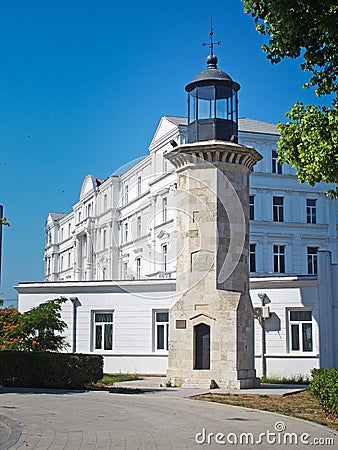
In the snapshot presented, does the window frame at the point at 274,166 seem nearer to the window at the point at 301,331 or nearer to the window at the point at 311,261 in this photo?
the window at the point at 311,261

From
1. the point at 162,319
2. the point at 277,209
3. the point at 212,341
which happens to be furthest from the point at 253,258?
the point at 212,341

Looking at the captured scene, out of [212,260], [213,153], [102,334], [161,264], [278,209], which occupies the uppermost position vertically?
[278,209]

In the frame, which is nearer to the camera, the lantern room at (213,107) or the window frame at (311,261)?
the lantern room at (213,107)

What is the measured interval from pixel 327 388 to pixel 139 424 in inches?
158

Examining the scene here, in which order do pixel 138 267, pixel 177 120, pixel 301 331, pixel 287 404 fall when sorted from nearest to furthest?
pixel 287 404 < pixel 301 331 < pixel 177 120 < pixel 138 267

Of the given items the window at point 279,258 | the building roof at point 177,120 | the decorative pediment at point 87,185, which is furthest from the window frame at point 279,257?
the decorative pediment at point 87,185

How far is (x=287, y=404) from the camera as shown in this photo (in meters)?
17.4

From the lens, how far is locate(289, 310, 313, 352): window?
90.2 ft

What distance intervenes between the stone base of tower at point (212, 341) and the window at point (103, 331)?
6.85 metres

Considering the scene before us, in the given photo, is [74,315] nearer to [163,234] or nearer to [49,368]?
[49,368]

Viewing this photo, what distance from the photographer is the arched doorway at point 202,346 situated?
22.7m

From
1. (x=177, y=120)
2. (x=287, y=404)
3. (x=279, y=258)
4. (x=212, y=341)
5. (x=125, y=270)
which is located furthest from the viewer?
(x=125, y=270)

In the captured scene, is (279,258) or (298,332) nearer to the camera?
(298,332)

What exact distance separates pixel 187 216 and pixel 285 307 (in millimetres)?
Result: 6891
